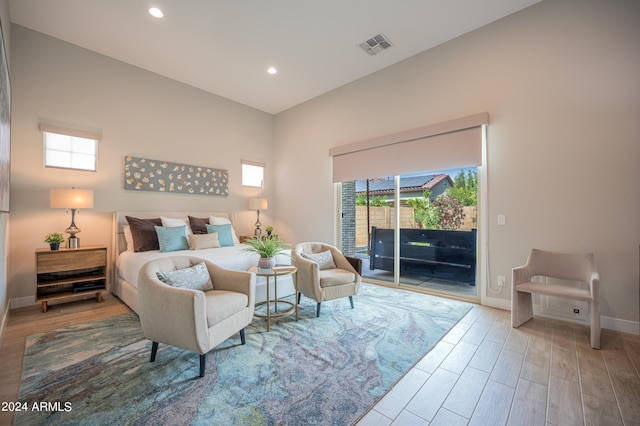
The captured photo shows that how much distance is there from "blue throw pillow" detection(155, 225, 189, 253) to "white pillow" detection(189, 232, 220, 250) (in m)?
0.10

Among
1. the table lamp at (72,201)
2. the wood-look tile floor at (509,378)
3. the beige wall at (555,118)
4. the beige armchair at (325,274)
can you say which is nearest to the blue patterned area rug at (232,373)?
the wood-look tile floor at (509,378)

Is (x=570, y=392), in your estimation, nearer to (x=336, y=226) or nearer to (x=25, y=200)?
(x=336, y=226)

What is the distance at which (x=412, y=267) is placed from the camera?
4.41 m

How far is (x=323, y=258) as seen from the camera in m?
3.48

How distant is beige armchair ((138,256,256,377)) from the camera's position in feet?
6.18

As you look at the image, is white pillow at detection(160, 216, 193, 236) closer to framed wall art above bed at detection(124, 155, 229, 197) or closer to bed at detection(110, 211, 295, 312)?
bed at detection(110, 211, 295, 312)

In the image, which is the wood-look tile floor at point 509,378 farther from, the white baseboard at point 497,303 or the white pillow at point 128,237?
the white pillow at point 128,237

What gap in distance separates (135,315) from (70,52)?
3730mm

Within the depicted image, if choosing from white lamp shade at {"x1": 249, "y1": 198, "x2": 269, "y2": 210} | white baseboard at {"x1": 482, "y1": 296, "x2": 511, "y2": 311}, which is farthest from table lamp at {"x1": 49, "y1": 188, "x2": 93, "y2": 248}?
white baseboard at {"x1": 482, "y1": 296, "x2": 511, "y2": 311}

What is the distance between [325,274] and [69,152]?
156 inches

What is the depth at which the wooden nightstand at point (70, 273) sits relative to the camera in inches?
127

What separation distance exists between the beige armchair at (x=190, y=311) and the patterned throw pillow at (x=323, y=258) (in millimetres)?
1103

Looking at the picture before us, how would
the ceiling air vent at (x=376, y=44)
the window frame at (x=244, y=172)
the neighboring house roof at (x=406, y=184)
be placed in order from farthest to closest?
the window frame at (x=244, y=172) → the neighboring house roof at (x=406, y=184) → the ceiling air vent at (x=376, y=44)

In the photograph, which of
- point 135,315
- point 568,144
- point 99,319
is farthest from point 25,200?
point 568,144
